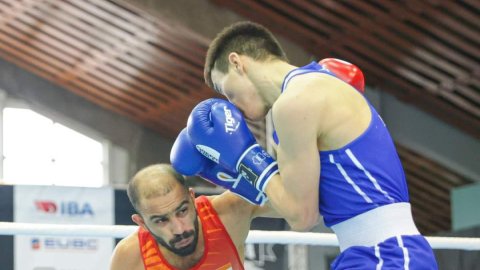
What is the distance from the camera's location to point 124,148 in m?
10.8

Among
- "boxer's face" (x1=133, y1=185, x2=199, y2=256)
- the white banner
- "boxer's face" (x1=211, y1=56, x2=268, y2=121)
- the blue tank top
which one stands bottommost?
the blue tank top

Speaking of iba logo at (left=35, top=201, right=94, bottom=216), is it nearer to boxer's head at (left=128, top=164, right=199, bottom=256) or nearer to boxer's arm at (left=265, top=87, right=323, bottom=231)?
boxer's head at (left=128, top=164, right=199, bottom=256)

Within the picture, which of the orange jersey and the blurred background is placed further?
the blurred background

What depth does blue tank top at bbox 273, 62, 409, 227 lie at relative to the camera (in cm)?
207

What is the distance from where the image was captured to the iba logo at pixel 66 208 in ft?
16.0

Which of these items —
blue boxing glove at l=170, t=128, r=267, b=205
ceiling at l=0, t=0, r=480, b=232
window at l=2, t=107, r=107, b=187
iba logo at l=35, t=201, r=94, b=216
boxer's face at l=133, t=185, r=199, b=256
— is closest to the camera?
blue boxing glove at l=170, t=128, r=267, b=205

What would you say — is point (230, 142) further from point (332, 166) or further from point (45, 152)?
point (45, 152)

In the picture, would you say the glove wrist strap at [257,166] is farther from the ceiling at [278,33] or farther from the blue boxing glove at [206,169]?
the ceiling at [278,33]

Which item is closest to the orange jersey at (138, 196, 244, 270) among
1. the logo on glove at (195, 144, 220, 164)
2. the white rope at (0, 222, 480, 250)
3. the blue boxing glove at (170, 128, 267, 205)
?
the white rope at (0, 222, 480, 250)

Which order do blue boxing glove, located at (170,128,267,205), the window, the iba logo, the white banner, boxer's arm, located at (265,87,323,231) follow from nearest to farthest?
boxer's arm, located at (265,87,323,231) → blue boxing glove, located at (170,128,267,205) → the white banner → the iba logo → the window

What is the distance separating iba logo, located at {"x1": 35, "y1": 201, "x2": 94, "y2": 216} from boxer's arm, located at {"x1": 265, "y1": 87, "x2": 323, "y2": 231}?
114 inches

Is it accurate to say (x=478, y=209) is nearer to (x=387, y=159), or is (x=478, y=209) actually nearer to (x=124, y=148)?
(x=124, y=148)

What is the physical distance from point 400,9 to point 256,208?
162 inches

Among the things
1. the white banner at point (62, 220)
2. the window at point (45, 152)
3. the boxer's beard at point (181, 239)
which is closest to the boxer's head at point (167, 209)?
the boxer's beard at point (181, 239)
